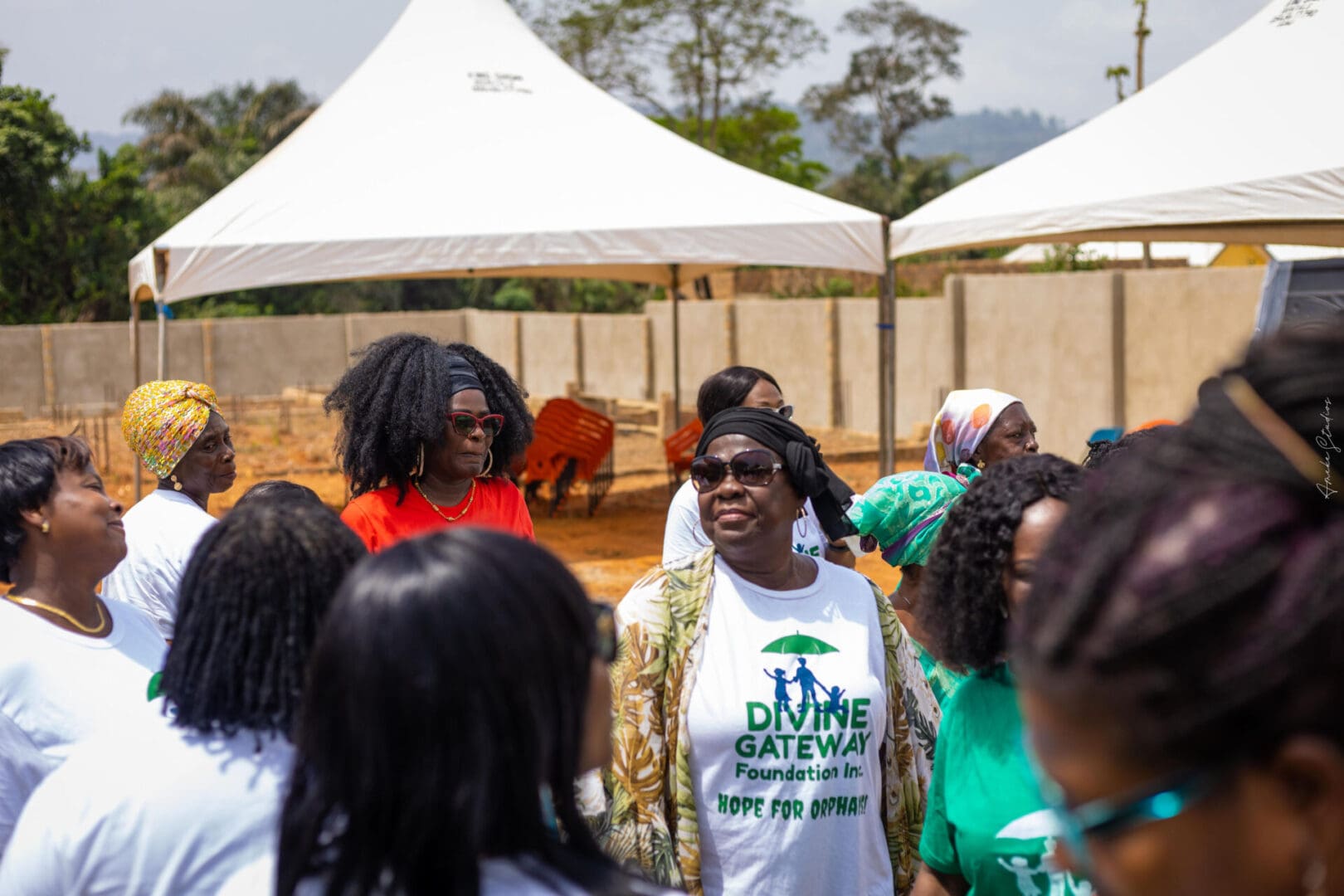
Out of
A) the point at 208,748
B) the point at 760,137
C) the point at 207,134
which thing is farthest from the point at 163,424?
the point at 207,134

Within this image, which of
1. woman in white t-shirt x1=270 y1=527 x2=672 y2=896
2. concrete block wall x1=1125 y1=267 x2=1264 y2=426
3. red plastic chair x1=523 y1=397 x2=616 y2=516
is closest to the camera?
woman in white t-shirt x1=270 y1=527 x2=672 y2=896

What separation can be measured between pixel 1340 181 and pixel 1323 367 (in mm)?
5774

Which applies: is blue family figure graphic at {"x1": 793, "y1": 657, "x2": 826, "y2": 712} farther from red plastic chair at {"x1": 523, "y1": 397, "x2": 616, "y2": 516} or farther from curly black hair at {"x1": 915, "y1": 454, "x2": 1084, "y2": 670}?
red plastic chair at {"x1": 523, "y1": 397, "x2": 616, "y2": 516}

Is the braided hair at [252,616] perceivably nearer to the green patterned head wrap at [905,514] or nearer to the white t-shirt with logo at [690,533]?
the green patterned head wrap at [905,514]

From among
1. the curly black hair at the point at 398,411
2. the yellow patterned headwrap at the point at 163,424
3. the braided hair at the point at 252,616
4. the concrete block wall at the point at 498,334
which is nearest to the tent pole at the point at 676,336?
the curly black hair at the point at 398,411

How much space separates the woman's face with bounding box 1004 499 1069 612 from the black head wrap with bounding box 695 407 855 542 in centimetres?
71

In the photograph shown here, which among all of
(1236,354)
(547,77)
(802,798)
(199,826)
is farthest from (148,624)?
(547,77)

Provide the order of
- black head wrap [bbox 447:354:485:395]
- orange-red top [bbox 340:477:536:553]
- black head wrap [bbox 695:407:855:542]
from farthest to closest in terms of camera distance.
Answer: black head wrap [bbox 447:354:485:395] < orange-red top [bbox 340:477:536:553] < black head wrap [bbox 695:407:855:542]

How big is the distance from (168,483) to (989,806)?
2.65 m

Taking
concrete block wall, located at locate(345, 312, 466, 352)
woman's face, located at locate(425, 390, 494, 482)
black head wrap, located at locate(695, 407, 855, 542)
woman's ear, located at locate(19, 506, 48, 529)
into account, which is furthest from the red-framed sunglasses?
concrete block wall, located at locate(345, 312, 466, 352)

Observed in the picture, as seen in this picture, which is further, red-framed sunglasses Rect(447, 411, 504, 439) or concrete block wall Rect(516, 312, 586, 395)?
concrete block wall Rect(516, 312, 586, 395)

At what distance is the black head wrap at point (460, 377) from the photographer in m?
3.97

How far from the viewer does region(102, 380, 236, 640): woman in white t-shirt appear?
11.0ft

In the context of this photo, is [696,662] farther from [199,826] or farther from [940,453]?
[940,453]
